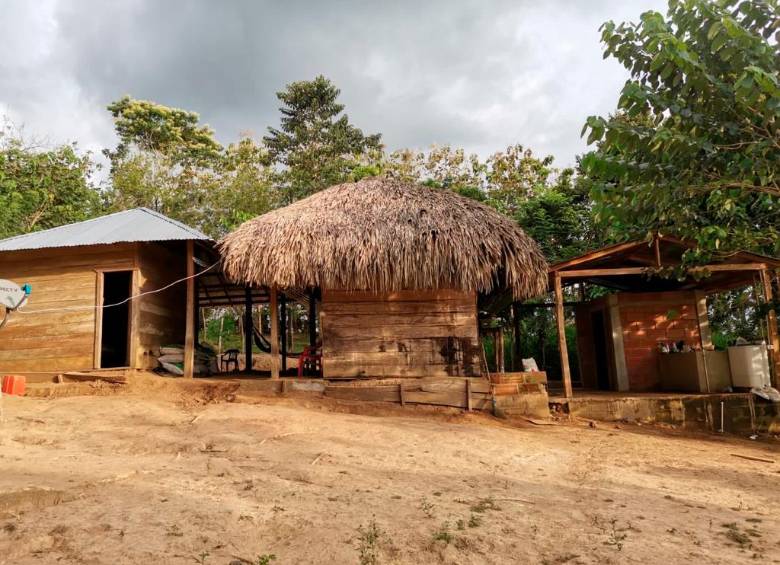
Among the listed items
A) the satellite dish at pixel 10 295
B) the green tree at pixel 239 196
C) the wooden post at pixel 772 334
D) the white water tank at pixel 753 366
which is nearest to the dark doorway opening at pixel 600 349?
the white water tank at pixel 753 366

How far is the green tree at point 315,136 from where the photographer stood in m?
21.6

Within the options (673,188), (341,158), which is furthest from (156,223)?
(341,158)

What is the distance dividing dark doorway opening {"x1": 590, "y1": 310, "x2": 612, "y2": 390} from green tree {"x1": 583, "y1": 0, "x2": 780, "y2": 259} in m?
6.27

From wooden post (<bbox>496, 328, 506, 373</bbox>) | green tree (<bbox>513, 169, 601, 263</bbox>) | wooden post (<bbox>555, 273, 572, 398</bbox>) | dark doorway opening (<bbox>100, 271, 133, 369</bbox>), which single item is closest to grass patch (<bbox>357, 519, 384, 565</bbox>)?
wooden post (<bbox>555, 273, 572, 398</bbox>)

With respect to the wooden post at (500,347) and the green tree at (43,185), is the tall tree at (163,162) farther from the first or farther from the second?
the wooden post at (500,347)

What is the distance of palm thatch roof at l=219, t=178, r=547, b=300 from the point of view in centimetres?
772

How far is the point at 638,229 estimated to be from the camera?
9164 mm

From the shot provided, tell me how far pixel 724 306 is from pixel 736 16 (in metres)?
11.0

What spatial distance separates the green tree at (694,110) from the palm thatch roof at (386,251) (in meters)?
2.97

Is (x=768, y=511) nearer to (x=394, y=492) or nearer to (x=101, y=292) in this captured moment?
(x=394, y=492)

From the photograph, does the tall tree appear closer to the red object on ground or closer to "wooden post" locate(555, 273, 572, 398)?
the red object on ground

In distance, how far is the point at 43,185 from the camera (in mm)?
14750

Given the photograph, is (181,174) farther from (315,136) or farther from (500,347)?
(500,347)

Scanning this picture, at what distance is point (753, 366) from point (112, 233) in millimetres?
10821
